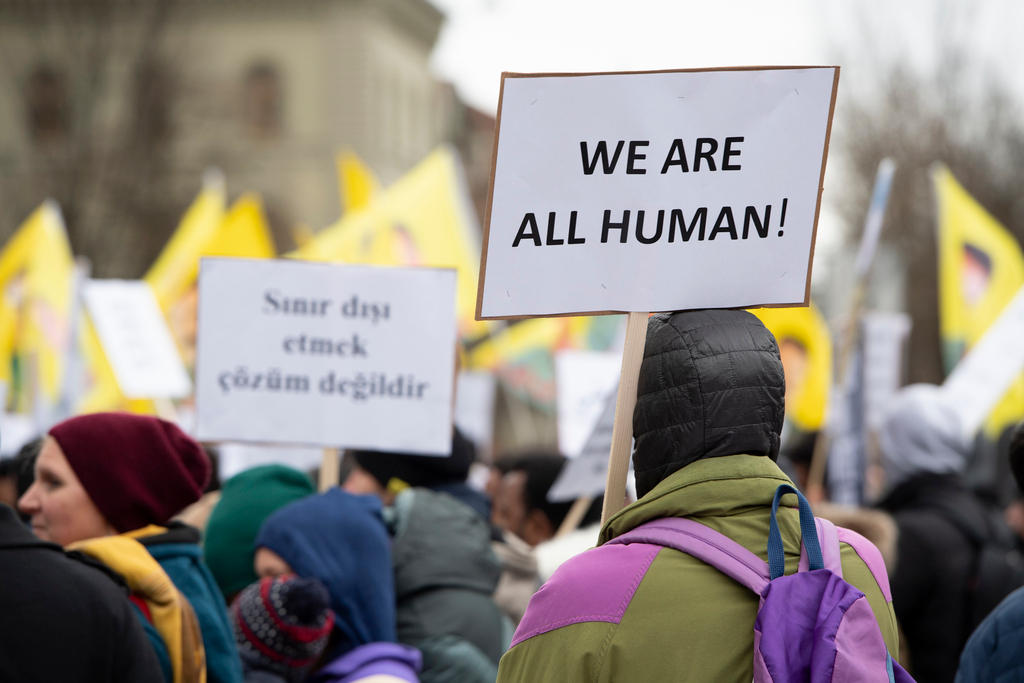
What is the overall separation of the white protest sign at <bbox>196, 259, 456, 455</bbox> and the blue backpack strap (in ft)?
7.78

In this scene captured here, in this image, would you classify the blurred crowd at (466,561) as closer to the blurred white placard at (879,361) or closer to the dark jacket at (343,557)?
the dark jacket at (343,557)

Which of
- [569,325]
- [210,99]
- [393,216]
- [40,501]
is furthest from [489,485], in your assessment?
[210,99]

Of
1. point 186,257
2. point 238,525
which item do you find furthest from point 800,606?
point 186,257

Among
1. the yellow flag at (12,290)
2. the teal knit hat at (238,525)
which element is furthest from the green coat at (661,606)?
the yellow flag at (12,290)

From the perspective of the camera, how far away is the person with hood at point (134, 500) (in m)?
3.20

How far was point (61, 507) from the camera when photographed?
3.25 metres

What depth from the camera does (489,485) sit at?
7.40 metres

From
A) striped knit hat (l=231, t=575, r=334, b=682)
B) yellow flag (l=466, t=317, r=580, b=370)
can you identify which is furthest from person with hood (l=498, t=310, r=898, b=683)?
yellow flag (l=466, t=317, r=580, b=370)

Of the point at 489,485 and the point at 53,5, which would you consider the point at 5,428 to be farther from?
the point at 53,5

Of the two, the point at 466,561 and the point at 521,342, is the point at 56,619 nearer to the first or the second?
the point at 466,561

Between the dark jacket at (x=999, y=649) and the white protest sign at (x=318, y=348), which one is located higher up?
the white protest sign at (x=318, y=348)

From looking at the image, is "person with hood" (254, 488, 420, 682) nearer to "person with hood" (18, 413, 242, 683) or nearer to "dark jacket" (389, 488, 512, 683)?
"dark jacket" (389, 488, 512, 683)

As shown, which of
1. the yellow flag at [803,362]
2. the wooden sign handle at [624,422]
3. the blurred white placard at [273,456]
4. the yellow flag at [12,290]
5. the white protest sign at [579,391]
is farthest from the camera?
the yellow flag at [803,362]

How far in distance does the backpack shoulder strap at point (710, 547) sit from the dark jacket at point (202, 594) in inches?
53.8
